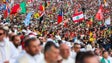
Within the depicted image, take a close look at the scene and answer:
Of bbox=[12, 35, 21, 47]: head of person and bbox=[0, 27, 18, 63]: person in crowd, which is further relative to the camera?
bbox=[12, 35, 21, 47]: head of person

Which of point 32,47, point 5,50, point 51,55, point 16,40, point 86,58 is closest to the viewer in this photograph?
point 86,58

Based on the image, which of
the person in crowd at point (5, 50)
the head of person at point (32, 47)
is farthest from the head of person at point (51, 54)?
the person in crowd at point (5, 50)

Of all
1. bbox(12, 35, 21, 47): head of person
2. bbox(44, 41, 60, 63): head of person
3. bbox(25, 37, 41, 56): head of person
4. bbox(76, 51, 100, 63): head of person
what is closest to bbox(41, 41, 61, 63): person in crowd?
bbox(44, 41, 60, 63): head of person

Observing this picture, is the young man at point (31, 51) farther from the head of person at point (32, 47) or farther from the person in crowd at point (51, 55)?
the person in crowd at point (51, 55)

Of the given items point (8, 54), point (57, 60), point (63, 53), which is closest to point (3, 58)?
point (8, 54)

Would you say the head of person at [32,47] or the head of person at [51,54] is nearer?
the head of person at [51,54]

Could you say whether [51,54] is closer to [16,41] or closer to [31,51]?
[31,51]

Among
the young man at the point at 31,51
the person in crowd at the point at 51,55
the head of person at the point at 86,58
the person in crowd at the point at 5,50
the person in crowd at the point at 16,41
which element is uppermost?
the head of person at the point at 86,58

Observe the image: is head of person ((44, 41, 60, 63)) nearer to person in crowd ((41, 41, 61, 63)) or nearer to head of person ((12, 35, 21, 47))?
person in crowd ((41, 41, 61, 63))

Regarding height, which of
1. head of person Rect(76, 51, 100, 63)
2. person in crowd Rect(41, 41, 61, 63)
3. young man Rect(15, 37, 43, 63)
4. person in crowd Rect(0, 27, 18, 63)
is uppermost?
head of person Rect(76, 51, 100, 63)

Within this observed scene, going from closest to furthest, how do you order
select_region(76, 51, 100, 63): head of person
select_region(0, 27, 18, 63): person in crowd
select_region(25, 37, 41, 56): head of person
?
select_region(76, 51, 100, 63): head of person → select_region(25, 37, 41, 56): head of person → select_region(0, 27, 18, 63): person in crowd

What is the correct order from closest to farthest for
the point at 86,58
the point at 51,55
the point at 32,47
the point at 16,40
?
the point at 86,58 → the point at 51,55 → the point at 32,47 → the point at 16,40

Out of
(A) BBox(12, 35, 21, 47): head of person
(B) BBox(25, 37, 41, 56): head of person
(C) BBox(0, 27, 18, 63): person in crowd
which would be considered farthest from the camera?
(A) BBox(12, 35, 21, 47): head of person

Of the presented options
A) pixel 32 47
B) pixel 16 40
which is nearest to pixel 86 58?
pixel 32 47
